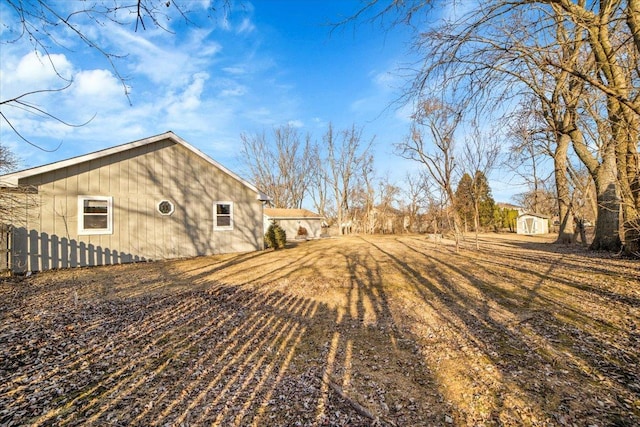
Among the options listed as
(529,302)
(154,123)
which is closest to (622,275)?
(529,302)

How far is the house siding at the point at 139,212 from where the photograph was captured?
8.94m

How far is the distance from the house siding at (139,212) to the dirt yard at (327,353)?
289 cm

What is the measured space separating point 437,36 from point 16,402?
5869 millimetres

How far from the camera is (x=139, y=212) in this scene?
10.6 meters

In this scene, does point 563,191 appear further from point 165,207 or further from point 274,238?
point 165,207

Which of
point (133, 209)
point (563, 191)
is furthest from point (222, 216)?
point (563, 191)

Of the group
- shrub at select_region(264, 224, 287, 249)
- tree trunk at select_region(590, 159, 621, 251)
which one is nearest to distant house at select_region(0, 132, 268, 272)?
shrub at select_region(264, 224, 287, 249)

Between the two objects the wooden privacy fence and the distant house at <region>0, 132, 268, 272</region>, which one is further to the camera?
the distant house at <region>0, 132, 268, 272</region>

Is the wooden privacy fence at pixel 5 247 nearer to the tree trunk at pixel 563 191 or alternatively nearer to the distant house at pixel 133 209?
the distant house at pixel 133 209

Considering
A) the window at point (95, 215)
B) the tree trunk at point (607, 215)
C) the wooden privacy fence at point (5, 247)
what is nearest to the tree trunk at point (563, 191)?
the tree trunk at point (607, 215)

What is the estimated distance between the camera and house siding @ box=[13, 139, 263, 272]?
29.3 feet

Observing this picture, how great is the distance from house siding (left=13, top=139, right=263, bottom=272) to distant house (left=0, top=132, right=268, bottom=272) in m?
0.02

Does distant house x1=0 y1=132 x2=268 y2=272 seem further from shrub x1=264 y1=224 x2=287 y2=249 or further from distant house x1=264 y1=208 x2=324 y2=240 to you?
distant house x1=264 y1=208 x2=324 y2=240

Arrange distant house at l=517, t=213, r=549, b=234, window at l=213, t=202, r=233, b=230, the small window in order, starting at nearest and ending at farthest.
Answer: the small window → window at l=213, t=202, r=233, b=230 → distant house at l=517, t=213, r=549, b=234
